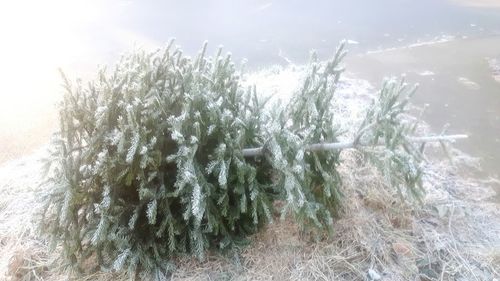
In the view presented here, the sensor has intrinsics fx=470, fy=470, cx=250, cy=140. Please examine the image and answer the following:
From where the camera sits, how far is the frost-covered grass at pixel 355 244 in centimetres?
291

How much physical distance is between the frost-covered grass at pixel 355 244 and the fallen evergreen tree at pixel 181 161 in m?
0.15

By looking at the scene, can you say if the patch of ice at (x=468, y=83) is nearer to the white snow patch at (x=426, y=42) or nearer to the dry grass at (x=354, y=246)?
the white snow patch at (x=426, y=42)

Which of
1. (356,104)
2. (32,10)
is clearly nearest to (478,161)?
(356,104)

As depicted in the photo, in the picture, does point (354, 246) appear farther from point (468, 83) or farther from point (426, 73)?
point (426, 73)

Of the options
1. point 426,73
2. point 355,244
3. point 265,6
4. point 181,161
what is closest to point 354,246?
point 355,244

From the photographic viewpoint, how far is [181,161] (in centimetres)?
265

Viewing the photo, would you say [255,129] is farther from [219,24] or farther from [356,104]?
[219,24]

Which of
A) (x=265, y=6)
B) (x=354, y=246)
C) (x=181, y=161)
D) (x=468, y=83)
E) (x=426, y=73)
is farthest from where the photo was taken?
(x=265, y=6)

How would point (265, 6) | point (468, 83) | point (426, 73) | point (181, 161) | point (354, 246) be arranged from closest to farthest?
point (181, 161)
point (354, 246)
point (468, 83)
point (426, 73)
point (265, 6)

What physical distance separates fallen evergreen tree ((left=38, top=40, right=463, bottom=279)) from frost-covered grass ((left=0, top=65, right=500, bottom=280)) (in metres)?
0.15

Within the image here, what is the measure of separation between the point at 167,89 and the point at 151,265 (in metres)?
1.05

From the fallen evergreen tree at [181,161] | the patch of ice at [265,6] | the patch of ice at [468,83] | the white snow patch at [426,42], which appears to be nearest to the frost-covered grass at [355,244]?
the fallen evergreen tree at [181,161]

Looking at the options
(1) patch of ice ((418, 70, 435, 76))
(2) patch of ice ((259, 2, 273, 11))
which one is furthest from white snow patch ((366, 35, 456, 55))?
(2) patch of ice ((259, 2, 273, 11))

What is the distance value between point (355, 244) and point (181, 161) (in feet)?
4.27
